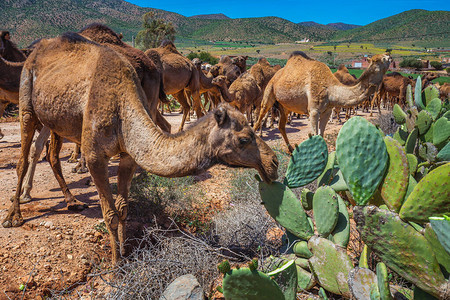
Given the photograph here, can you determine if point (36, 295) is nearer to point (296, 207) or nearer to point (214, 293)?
point (214, 293)

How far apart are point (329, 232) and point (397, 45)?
4727 inches

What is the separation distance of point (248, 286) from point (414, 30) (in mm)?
132922

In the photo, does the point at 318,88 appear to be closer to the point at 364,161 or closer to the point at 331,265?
the point at 364,161

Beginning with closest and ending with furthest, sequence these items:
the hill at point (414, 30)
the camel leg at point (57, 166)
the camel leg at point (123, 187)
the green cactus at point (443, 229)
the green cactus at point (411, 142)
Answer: the green cactus at point (443, 229) < the green cactus at point (411, 142) < the camel leg at point (123, 187) < the camel leg at point (57, 166) < the hill at point (414, 30)

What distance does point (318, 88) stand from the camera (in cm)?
820

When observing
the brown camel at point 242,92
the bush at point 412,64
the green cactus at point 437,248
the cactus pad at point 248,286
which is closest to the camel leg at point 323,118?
the brown camel at point 242,92

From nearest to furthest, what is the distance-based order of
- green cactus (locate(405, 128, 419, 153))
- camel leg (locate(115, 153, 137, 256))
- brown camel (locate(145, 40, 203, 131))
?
1. green cactus (locate(405, 128, 419, 153))
2. camel leg (locate(115, 153, 137, 256))
3. brown camel (locate(145, 40, 203, 131))

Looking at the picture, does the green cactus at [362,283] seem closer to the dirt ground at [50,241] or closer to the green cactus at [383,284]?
the green cactus at [383,284]

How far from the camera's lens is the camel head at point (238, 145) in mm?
2990

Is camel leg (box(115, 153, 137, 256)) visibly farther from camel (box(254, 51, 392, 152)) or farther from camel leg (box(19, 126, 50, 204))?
camel (box(254, 51, 392, 152))

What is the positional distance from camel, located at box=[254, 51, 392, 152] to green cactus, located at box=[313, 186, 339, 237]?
5.14m

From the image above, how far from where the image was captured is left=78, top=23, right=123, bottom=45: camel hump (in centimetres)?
570

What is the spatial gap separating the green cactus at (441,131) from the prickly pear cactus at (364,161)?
6.02 ft

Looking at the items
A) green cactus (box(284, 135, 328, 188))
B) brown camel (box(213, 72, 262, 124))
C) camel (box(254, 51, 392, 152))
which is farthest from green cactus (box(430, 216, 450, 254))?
brown camel (box(213, 72, 262, 124))
